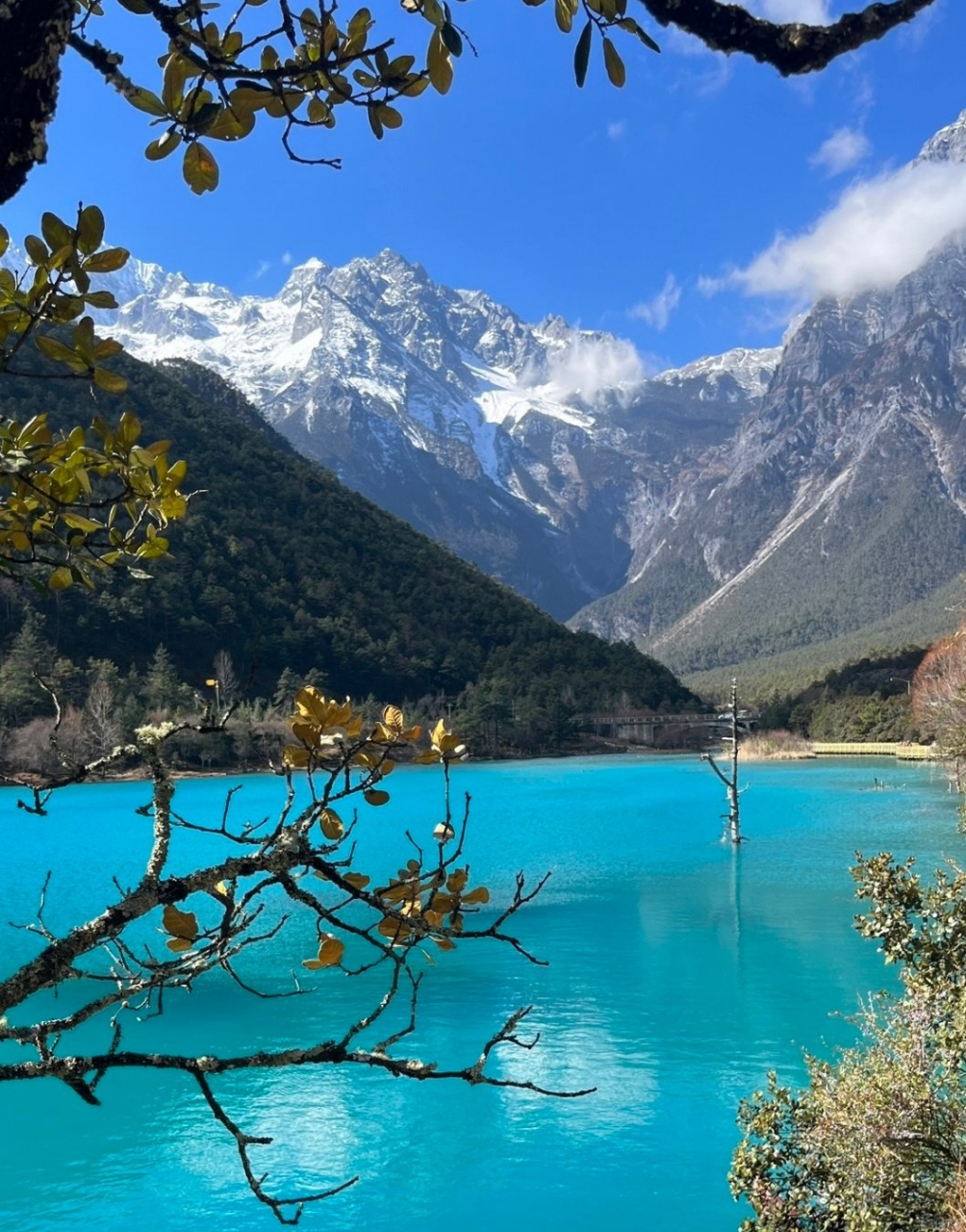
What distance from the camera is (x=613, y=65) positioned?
110 cm

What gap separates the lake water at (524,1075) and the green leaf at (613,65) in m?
4.34

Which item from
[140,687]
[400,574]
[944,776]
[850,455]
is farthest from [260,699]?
[850,455]

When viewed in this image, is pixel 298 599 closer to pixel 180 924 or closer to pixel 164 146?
pixel 180 924

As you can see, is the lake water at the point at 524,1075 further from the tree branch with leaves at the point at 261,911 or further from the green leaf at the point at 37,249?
the green leaf at the point at 37,249

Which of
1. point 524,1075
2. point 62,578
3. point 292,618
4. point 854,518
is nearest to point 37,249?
point 62,578

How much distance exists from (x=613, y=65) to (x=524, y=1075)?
10237 millimetres

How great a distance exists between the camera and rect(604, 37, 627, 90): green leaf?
1.09 m

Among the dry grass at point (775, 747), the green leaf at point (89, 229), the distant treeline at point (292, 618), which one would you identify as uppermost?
the distant treeline at point (292, 618)

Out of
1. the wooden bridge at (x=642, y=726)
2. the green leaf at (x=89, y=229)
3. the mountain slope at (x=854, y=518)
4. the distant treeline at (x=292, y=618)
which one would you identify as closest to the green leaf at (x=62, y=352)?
the green leaf at (x=89, y=229)

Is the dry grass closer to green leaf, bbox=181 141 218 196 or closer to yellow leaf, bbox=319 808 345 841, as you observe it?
yellow leaf, bbox=319 808 345 841

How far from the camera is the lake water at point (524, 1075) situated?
25.7 ft

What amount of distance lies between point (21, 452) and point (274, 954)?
15.5m

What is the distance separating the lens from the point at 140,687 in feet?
161

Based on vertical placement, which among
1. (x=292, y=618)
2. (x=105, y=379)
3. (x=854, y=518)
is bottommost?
(x=105, y=379)
